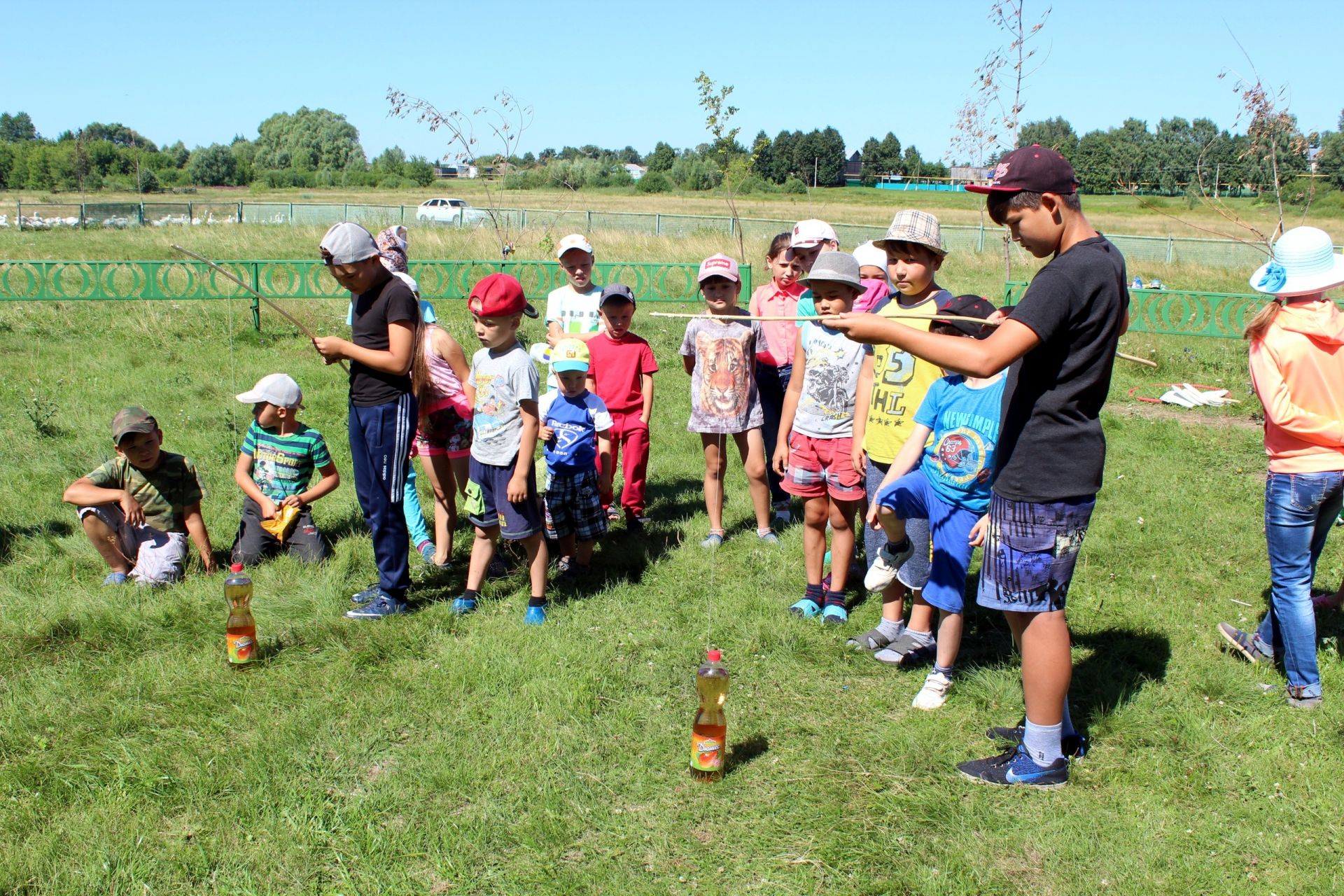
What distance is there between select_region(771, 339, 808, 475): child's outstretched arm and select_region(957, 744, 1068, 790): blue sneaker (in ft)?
6.51

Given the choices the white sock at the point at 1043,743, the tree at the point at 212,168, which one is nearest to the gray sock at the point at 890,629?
the white sock at the point at 1043,743

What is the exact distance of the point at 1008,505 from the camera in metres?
3.30

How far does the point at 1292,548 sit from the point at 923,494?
63.1 inches

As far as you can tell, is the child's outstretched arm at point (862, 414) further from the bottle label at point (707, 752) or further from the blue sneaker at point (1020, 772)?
the bottle label at point (707, 752)

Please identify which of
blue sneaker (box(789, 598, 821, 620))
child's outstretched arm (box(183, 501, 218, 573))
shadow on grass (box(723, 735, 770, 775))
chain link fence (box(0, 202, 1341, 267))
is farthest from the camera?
chain link fence (box(0, 202, 1341, 267))

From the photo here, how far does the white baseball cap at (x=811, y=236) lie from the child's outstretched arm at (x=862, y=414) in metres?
1.57

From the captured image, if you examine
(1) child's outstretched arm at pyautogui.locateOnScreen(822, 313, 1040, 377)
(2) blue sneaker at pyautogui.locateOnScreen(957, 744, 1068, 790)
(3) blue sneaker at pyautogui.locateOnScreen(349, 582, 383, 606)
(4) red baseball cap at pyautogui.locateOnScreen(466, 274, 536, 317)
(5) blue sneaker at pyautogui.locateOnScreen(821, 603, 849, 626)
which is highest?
(4) red baseball cap at pyautogui.locateOnScreen(466, 274, 536, 317)

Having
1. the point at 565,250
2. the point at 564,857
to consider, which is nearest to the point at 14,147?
the point at 565,250

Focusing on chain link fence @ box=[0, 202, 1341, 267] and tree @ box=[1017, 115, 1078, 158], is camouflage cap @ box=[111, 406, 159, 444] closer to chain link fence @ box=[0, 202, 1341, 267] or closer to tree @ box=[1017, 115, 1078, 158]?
tree @ box=[1017, 115, 1078, 158]

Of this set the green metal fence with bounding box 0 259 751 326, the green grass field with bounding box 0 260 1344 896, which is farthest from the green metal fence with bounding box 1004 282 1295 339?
the green grass field with bounding box 0 260 1344 896

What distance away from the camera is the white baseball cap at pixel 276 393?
589 centimetres

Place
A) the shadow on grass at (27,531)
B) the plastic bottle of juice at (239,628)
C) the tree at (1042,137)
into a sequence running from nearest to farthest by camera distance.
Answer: the plastic bottle of juice at (239,628) → the shadow on grass at (27,531) → the tree at (1042,137)

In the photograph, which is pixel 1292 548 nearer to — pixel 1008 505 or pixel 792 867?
pixel 1008 505

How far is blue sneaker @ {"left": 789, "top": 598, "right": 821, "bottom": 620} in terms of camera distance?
201 inches
